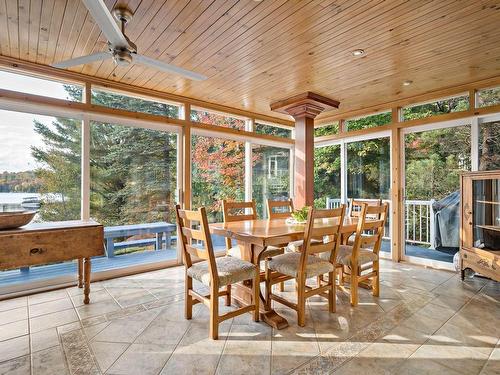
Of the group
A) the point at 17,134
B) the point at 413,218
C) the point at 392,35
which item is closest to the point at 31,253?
the point at 17,134

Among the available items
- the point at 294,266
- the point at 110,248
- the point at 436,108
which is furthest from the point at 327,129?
the point at 110,248

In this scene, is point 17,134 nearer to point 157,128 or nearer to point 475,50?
point 157,128

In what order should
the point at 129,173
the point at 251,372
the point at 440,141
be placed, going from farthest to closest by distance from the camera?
the point at 440,141 < the point at 129,173 < the point at 251,372

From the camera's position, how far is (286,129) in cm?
583

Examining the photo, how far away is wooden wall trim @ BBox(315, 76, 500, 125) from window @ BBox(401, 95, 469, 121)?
87 millimetres

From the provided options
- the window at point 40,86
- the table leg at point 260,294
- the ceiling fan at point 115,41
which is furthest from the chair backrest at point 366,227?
the window at point 40,86

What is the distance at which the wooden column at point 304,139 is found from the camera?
175 inches

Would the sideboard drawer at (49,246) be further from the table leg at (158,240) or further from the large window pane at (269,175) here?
the large window pane at (269,175)

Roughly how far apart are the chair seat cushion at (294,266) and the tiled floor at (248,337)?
436 mm

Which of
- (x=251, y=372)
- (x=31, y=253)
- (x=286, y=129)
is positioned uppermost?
(x=286, y=129)

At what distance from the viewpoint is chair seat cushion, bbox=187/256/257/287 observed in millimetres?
2217

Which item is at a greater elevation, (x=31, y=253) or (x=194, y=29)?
(x=194, y=29)

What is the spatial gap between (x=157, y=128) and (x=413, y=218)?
4.39m

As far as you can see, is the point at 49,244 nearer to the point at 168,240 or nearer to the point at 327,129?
the point at 168,240
